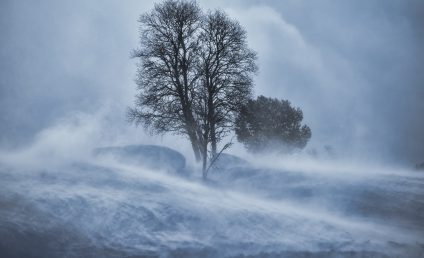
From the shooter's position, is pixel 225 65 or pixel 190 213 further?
pixel 225 65

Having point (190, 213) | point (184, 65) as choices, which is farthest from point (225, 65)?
point (190, 213)

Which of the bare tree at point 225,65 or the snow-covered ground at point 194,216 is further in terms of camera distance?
the bare tree at point 225,65

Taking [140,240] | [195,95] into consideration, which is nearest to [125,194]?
[140,240]

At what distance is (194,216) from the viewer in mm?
10883

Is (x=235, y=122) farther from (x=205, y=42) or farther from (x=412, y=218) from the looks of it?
(x=412, y=218)

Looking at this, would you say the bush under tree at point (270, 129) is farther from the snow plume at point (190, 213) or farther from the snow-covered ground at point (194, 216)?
the snow-covered ground at point (194, 216)

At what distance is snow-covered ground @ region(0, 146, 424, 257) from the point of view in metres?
8.64

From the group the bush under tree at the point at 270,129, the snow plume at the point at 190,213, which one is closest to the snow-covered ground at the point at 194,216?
the snow plume at the point at 190,213

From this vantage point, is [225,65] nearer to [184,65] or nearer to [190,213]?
[184,65]

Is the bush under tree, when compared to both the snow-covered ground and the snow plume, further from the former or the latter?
the snow-covered ground

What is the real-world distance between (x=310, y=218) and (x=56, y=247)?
761 cm

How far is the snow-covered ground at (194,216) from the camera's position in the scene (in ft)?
28.3

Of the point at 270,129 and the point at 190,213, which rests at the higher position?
the point at 270,129

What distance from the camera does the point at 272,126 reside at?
33156mm
